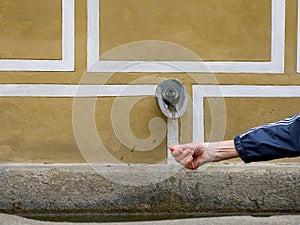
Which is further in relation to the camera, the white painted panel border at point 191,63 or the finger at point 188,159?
the white painted panel border at point 191,63

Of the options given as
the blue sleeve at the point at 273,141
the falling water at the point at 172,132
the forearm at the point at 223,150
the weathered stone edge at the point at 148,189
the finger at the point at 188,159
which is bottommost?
the weathered stone edge at the point at 148,189

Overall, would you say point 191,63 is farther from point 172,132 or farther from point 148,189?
point 148,189

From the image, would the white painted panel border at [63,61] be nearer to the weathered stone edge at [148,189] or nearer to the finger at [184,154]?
the weathered stone edge at [148,189]

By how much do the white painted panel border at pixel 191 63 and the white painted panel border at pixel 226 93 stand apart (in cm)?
13

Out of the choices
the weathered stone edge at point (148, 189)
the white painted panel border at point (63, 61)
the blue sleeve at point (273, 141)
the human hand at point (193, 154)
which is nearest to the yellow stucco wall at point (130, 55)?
the white painted panel border at point (63, 61)

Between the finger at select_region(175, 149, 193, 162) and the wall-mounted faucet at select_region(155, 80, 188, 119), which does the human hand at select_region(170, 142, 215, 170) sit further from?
the wall-mounted faucet at select_region(155, 80, 188, 119)

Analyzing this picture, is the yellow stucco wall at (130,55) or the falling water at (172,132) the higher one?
the yellow stucco wall at (130,55)

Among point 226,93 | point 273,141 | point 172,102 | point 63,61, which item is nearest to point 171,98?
point 172,102

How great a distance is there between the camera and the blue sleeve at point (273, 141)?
8.02 ft

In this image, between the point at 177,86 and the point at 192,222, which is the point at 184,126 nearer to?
the point at 177,86

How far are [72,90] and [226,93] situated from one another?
1151mm

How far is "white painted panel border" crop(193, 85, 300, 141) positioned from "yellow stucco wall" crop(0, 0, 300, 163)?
38mm

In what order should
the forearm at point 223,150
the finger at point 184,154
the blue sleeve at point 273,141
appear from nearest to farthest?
the blue sleeve at point 273,141
the forearm at point 223,150
the finger at point 184,154

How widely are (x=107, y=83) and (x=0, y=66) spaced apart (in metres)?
0.79
